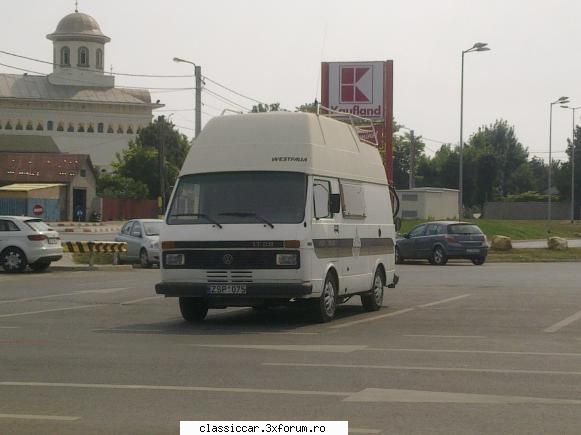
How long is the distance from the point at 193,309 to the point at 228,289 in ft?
5.17

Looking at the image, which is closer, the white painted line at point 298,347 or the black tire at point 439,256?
the white painted line at point 298,347

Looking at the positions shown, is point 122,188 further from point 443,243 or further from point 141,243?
point 141,243

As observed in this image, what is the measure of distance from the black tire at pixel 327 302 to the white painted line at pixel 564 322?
3234 millimetres

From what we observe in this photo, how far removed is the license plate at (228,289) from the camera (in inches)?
619

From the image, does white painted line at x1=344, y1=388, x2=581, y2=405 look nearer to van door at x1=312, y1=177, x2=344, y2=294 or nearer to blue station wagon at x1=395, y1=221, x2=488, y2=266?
van door at x1=312, y1=177, x2=344, y2=294

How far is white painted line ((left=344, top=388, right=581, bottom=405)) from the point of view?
364 inches

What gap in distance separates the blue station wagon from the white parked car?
45.4 ft

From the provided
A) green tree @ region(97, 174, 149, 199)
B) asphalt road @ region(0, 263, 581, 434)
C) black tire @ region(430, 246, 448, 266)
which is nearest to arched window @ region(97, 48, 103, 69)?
green tree @ region(97, 174, 149, 199)

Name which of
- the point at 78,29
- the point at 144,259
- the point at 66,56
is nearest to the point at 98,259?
the point at 144,259

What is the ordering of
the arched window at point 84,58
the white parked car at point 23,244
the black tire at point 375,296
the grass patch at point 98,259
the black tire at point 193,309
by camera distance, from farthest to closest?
the arched window at point 84,58 → the grass patch at point 98,259 → the white parked car at point 23,244 → the black tire at point 375,296 → the black tire at point 193,309

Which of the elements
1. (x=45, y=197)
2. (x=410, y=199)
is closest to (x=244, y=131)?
(x=410, y=199)

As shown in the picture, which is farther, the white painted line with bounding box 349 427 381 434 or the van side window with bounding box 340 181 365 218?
the van side window with bounding box 340 181 365 218

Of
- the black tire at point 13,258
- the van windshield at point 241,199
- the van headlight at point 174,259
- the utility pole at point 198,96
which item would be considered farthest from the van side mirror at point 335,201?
the utility pole at point 198,96

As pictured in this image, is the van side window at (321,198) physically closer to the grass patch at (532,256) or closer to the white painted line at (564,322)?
the white painted line at (564,322)
